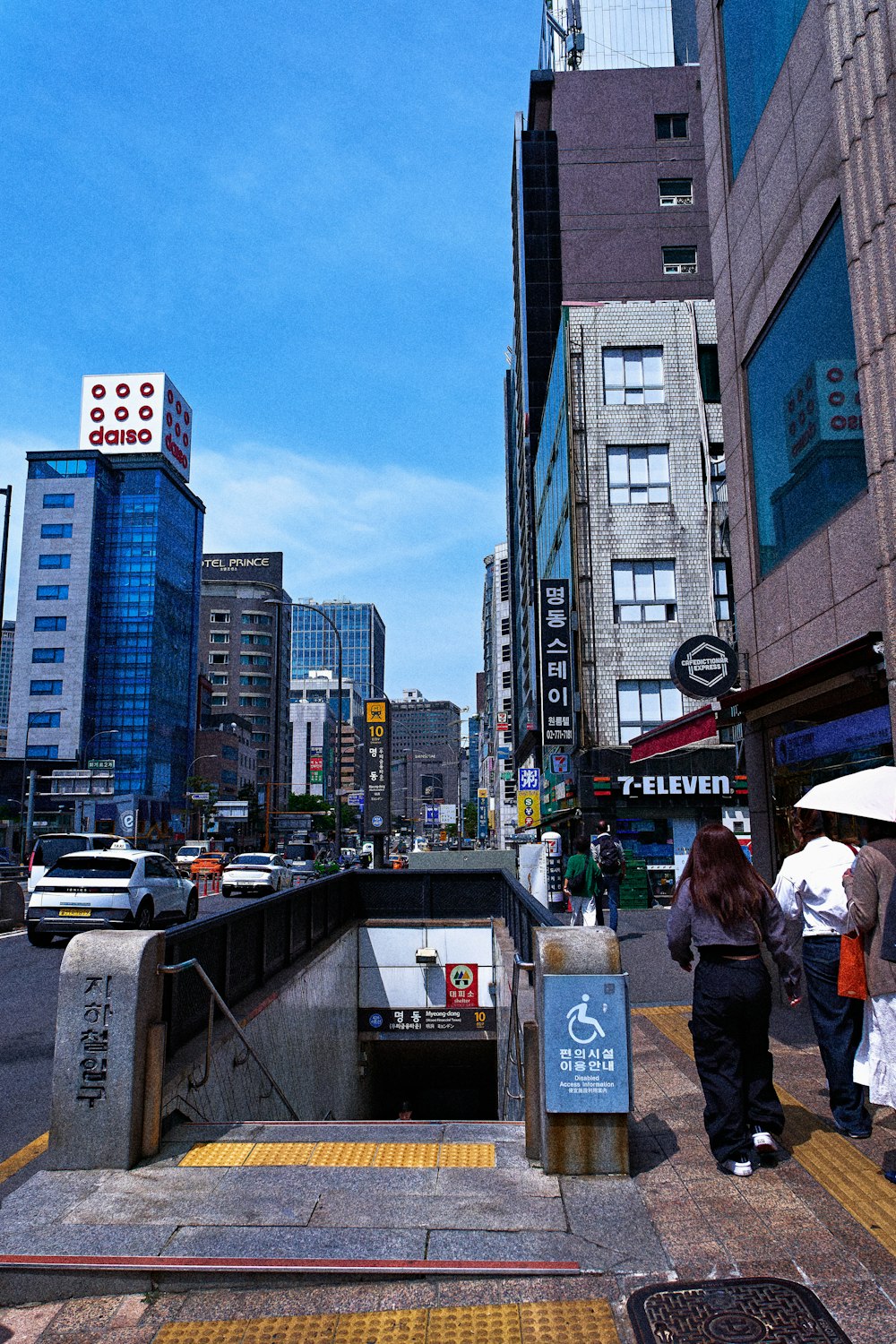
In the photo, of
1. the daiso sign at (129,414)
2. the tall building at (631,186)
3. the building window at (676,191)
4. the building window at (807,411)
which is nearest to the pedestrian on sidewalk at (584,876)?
the building window at (807,411)

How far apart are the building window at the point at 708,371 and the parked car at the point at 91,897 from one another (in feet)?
91.0

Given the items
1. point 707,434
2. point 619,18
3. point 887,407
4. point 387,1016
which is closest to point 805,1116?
point 887,407

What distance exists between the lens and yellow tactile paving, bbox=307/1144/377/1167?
5.14 meters

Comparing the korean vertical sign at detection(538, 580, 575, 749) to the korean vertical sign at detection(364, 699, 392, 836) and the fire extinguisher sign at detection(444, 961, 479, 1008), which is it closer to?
the korean vertical sign at detection(364, 699, 392, 836)

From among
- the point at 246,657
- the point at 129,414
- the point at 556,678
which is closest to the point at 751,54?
the point at 556,678

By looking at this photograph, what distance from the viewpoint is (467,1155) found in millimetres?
5250

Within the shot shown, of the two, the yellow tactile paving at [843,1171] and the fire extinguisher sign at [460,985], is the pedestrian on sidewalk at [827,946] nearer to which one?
the yellow tactile paving at [843,1171]

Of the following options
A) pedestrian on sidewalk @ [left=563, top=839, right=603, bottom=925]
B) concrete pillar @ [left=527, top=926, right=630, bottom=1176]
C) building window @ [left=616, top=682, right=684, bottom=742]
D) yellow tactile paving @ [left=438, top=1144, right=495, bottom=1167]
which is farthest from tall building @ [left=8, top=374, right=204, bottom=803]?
concrete pillar @ [left=527, top=926, right=630, bottom=1176]

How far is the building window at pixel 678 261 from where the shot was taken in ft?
142

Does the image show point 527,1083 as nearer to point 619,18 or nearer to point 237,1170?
point 237,1170

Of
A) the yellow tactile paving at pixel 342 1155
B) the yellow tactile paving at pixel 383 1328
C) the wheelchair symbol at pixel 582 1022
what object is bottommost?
the yellow tactile paving at pixel 383 1328

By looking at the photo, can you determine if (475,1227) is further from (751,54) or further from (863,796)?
(751,54)

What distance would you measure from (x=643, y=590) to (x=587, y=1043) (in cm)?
3046

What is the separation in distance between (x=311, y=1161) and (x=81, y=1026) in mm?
1450
